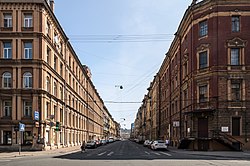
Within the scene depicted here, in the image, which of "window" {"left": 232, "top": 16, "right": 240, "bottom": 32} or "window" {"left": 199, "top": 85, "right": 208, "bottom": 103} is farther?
"window" {"left": 199, "top": 85, "right": 208, "bottom": 103}

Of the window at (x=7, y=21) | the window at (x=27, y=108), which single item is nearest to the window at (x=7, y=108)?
the window at (x=27, y=108)

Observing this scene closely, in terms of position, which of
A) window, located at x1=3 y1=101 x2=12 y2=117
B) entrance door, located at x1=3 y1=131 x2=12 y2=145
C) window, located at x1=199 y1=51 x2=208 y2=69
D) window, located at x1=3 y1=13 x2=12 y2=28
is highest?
window, located at x1=3 y1=13 x2=12 y2=28

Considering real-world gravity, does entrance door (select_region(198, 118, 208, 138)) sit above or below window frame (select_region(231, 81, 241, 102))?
below

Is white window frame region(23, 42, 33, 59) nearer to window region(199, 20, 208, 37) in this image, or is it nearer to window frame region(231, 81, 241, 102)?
window region(199, 20, 208, 37)

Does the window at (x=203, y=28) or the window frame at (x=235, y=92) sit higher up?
the window at (x=203, y=28)

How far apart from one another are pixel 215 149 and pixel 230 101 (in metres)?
5.61

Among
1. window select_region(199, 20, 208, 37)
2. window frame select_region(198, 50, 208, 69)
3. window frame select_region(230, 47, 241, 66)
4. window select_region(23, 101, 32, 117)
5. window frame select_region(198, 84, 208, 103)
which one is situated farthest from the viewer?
window select_region(23, 101, 32, 117)

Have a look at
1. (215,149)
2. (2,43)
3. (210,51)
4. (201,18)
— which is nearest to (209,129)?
(215,149)

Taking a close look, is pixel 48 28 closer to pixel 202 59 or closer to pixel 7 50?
pixel 7 50

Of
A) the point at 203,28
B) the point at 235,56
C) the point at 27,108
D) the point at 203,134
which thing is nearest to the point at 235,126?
the point at 203,134

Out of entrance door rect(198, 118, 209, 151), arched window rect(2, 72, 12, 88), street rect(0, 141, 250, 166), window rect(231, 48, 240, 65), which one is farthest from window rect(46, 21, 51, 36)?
window rect(231, 48, 240, 65)

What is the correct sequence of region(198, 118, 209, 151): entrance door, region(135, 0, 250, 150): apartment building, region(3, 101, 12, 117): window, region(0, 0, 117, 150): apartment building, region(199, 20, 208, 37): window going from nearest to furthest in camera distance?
region(135, 0, 250, 150): apartment building < region(198, 118, 209, 151): entrance door < region(199, 20, 208, 37): window < region(0, 0, 117, 150): apartment building < region(3, 101, 12, 117): window

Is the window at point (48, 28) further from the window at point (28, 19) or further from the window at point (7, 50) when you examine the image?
the window at point (7, 50)

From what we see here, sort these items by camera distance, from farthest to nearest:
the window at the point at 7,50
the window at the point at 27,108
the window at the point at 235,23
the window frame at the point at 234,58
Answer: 1. the window at the point at 7,50
2. the window at the point at 27,108
3. the window at the point at 235,23
4. the window frame at the point at 234,58
